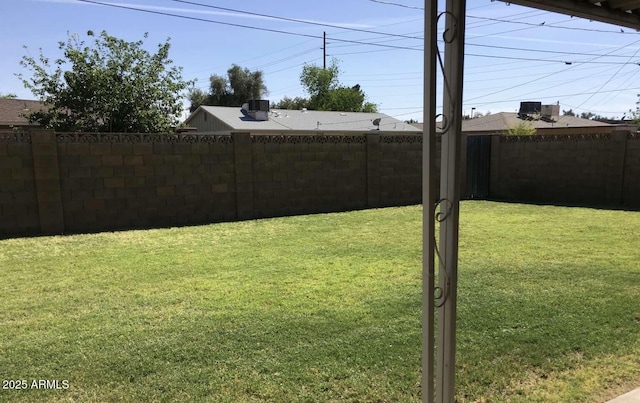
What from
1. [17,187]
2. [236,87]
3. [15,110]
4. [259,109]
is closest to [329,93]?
[236,87]

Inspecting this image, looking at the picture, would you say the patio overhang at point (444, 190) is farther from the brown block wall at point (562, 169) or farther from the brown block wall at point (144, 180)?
the brown block wall at point (562, 169)

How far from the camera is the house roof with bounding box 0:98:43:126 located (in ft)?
60.0

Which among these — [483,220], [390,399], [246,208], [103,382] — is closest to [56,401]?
[103,382]

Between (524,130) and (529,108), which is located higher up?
(529,108)

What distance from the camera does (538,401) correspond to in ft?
9.04

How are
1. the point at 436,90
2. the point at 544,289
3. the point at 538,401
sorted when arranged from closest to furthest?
the point at 436,90
the point at 538,401
the point at 544,289

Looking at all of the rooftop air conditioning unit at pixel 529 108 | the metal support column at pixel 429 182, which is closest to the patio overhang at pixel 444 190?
the metal support column at pixel 429 182

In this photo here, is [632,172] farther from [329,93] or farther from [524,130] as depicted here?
[329,93]

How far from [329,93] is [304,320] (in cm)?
3896

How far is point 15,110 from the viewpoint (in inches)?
784

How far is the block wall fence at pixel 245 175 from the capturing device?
8281 mm

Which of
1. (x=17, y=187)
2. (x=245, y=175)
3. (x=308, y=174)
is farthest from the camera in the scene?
(x=308, y=174)

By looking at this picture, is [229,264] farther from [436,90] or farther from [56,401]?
[436,90]

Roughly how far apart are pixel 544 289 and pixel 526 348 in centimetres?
163
